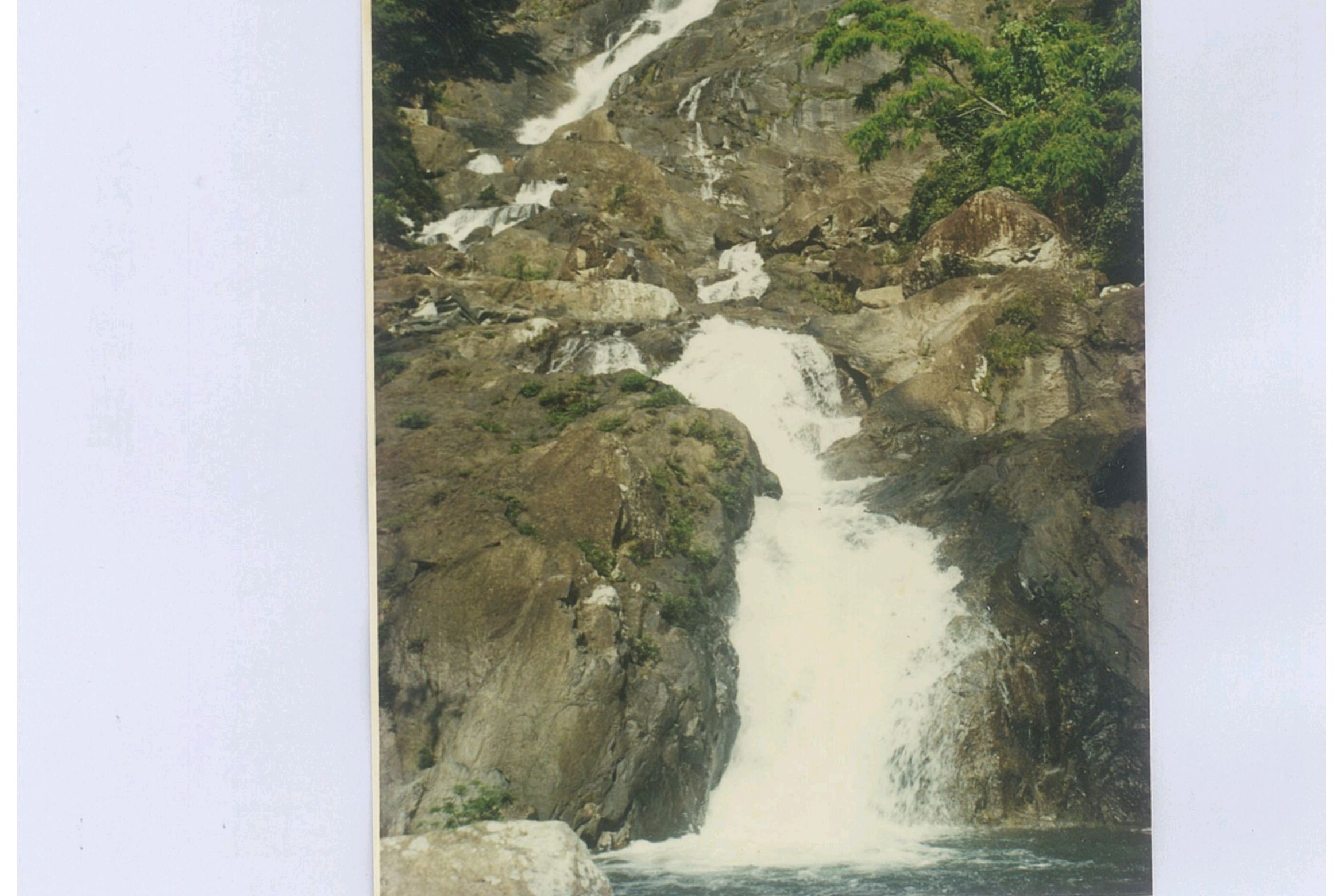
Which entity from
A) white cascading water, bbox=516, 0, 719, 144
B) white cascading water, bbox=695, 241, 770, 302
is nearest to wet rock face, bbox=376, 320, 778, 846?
white cascading water, bbox=695, 241, 770, 302

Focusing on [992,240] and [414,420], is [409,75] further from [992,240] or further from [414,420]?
[992,240]

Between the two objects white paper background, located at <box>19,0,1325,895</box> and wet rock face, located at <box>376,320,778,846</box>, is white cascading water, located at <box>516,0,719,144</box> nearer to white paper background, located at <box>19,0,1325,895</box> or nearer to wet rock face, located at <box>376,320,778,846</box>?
white paper background, located at <box>19,0,1325,895</box>

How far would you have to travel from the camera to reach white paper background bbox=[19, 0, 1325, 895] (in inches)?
142

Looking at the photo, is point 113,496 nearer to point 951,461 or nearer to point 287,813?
point 287,813

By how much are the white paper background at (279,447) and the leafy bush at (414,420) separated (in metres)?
0.24

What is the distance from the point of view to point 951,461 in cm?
393

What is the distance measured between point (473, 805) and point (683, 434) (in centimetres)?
180

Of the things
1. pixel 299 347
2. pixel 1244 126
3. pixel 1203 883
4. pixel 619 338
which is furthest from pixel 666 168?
pixel 1203 883

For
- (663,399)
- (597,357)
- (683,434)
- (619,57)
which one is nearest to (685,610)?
(683,434)

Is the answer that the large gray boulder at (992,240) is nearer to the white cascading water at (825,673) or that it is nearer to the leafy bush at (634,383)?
the white cascading water at (825,673)

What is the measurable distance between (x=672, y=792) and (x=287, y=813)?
5.27 feet

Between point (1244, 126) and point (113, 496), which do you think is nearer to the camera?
point (113, 496)

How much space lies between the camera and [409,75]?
3762 millimetres

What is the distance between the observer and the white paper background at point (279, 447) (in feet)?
11.8
